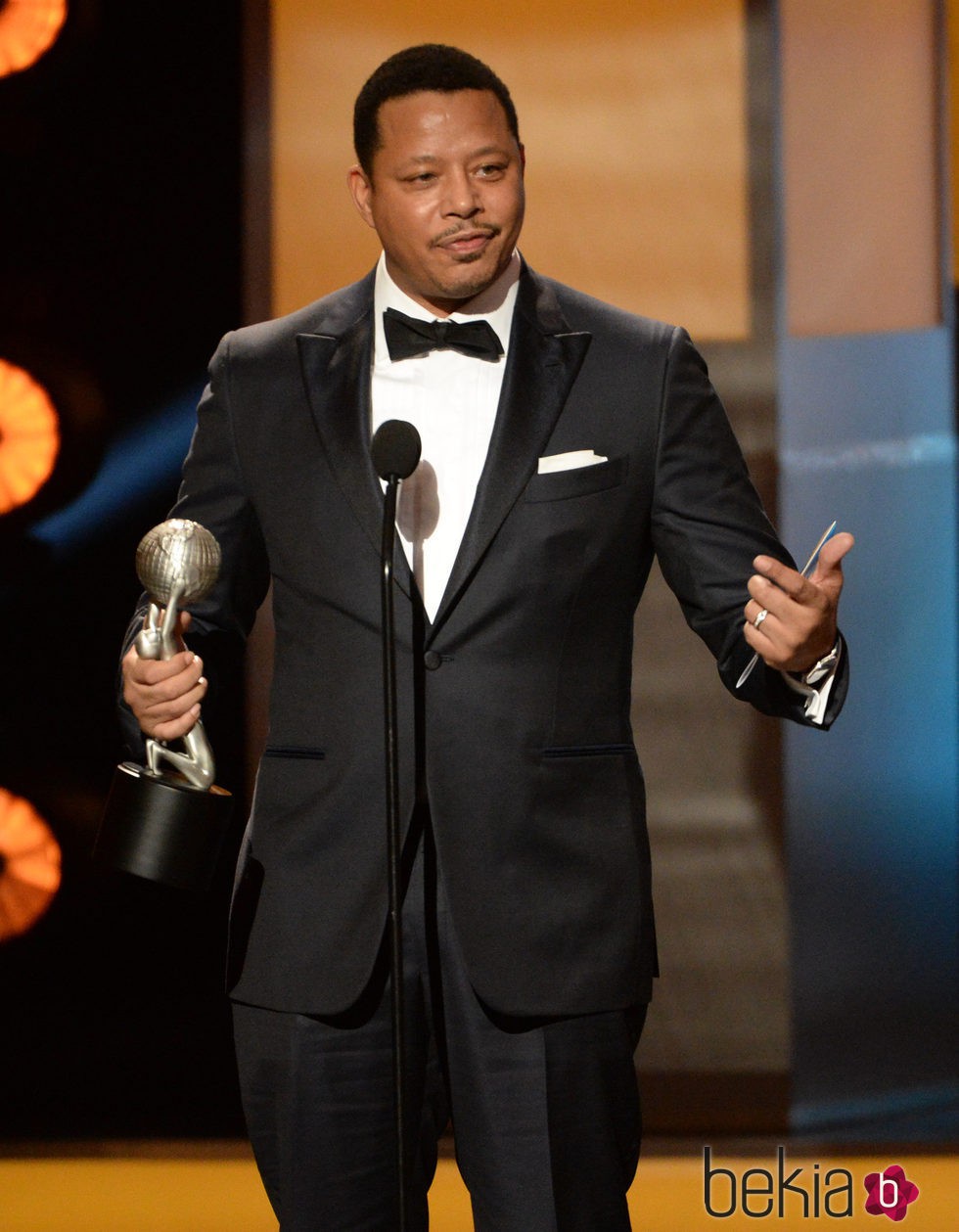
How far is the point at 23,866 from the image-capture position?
3.12 m

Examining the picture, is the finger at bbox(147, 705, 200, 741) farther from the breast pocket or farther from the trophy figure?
the breast pocket

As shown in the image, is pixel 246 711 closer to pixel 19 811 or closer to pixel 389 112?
pixel 19 811

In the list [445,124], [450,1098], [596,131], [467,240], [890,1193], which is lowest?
[890,1193]

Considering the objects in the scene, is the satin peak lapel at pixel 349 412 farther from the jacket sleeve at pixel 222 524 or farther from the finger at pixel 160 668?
the finger at pixel 160 668

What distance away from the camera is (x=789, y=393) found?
3203 millimetres

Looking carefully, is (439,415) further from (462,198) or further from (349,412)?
(462,198)

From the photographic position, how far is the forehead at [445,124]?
158 centimetres

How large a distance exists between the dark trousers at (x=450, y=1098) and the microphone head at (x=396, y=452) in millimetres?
396

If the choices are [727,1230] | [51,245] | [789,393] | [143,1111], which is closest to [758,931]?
[727,1230]

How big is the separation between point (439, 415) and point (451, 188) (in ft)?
0.75

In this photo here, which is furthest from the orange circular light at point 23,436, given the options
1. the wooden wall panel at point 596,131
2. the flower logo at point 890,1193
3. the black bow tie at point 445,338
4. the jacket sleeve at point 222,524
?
the flower logo at point 890,1193

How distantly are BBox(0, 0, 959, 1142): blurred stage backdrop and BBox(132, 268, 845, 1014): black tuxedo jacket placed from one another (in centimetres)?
160

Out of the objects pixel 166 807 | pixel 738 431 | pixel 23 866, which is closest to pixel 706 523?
pixel 166 807

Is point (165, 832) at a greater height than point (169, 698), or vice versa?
point (169, 698)
